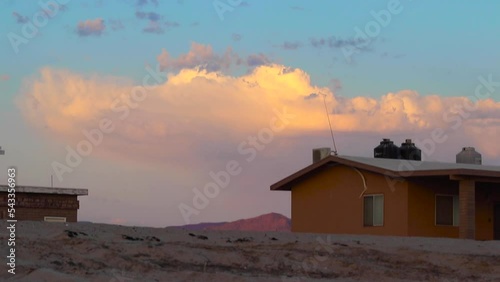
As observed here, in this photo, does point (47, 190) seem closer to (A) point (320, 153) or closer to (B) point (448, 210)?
(A) point (320, 153)

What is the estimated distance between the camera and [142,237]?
17.4m

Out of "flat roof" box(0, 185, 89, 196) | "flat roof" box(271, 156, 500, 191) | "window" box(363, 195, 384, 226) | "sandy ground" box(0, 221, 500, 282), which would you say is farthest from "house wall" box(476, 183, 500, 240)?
"flat roof" box(0, 185, 89, 196)

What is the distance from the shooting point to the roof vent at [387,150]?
1405 inches

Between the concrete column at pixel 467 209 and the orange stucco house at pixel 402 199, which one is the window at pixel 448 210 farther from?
the concrete column at pixel 467 209

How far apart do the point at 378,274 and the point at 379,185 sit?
533 inches

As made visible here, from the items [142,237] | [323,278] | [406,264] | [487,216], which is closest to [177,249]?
[142,237]

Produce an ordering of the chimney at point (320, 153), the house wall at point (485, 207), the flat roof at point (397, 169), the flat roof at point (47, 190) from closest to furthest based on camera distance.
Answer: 1. the flat roof at point (397, 169)
2. the house wall at point (485, 207)
3. the flat roof at point (47, 190)
4. the chimney at point (320, 153)

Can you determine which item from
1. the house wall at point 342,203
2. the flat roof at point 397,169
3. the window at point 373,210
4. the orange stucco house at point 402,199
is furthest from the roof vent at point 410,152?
the window at point 373,210

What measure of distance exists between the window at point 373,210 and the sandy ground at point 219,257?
30.0 ft

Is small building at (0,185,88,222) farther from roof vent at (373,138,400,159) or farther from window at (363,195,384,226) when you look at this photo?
roof vent at (373,138,400,159)

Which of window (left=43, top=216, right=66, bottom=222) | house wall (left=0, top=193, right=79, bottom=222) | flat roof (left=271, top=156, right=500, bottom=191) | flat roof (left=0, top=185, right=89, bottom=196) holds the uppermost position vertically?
flat roof (left=271, top=156, right=500, bottom=191)

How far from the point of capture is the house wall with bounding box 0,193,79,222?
31938mm

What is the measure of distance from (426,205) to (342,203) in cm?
317

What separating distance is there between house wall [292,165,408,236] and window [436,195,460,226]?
5.25 feet
